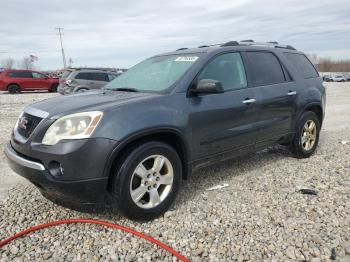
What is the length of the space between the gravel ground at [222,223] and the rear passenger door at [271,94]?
64 cm

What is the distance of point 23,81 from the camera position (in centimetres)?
2112

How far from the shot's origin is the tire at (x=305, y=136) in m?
5.08

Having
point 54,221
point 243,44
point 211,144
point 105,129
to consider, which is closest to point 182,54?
point 243,44

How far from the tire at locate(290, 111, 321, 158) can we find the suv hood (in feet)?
9.17

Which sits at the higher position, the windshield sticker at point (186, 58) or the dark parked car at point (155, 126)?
the windshield sticker at point (186, 58)

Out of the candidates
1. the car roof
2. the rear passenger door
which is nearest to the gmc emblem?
the car roof

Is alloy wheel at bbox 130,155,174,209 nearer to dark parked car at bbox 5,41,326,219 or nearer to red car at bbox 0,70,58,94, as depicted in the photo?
dark parked car at bbox 5,41,326,219

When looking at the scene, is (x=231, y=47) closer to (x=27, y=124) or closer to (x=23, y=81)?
(x=27, y=124)

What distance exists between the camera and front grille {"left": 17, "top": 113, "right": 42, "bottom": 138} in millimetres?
3094

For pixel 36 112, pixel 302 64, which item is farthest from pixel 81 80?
pixel 36 112

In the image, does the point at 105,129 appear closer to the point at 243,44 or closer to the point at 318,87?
the point at 243,44

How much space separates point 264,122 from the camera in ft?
14.2

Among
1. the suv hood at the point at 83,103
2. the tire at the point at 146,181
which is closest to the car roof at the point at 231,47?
the suv hood at the point at 83,103

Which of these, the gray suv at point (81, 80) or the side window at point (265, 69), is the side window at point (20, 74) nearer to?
the gray suv at point (81, 80)
